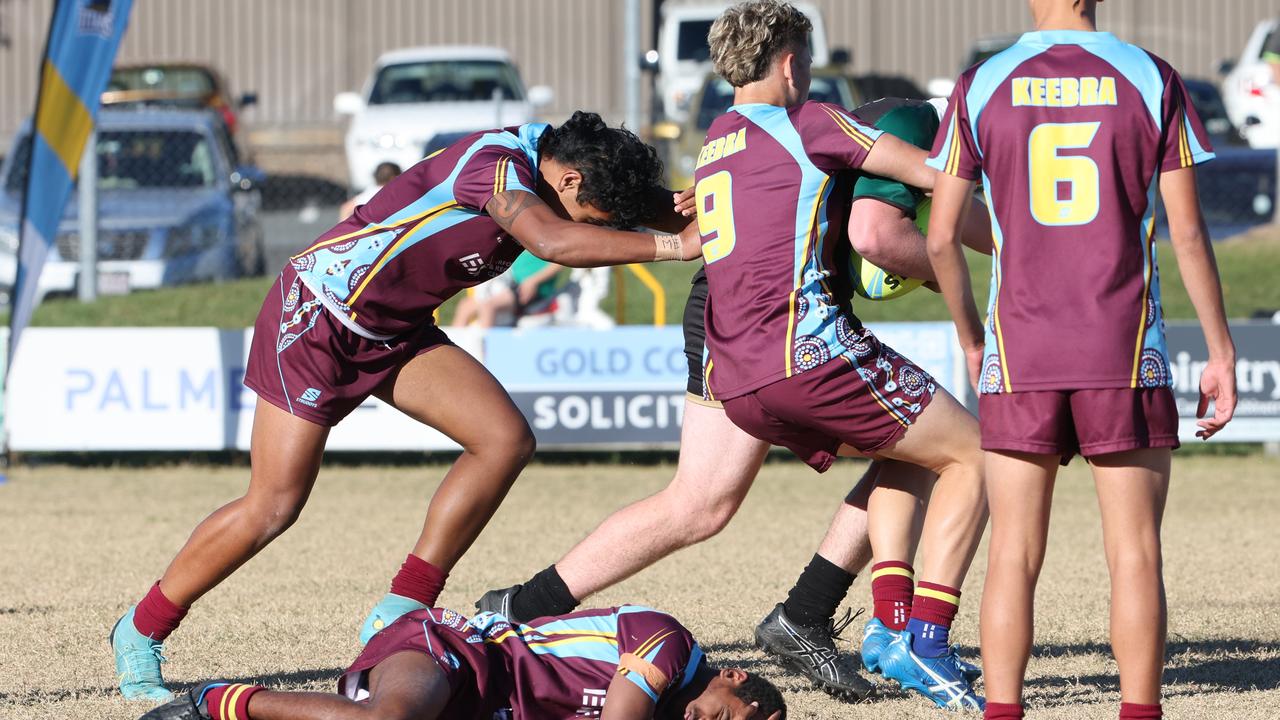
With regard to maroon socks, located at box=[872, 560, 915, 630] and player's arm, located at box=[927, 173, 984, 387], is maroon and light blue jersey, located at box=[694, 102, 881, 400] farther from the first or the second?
maroon socks, located at box=[872, 560, 915, 630]

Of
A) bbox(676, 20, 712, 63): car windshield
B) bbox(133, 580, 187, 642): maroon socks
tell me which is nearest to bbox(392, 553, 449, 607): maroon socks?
bbox(133, 580, 187, 642): maroon socks

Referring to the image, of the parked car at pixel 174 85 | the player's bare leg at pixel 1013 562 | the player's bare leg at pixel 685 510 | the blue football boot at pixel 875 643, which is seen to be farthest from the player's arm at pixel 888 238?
the parked car at pixel 174 85

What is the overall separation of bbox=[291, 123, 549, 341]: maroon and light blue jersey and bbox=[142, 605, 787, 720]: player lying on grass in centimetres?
94

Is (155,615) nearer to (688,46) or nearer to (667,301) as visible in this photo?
(667,301)

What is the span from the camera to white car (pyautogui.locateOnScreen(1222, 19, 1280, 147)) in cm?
1625

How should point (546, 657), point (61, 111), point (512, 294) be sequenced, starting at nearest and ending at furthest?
point (546, 657)
point (61, 111)
point (512, 294)

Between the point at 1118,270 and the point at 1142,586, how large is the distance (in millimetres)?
687

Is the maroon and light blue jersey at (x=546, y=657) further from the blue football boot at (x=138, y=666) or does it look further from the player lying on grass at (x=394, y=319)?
the blue football boot at (x=138, y=666)

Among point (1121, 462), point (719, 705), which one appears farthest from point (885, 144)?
point (719, 705)

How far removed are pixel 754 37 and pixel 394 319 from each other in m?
1.26

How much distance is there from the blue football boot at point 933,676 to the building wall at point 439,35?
21.2 meters

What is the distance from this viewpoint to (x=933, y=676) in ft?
14.5

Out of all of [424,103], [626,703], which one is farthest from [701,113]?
[626,703]

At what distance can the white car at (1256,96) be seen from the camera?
1625 cm
